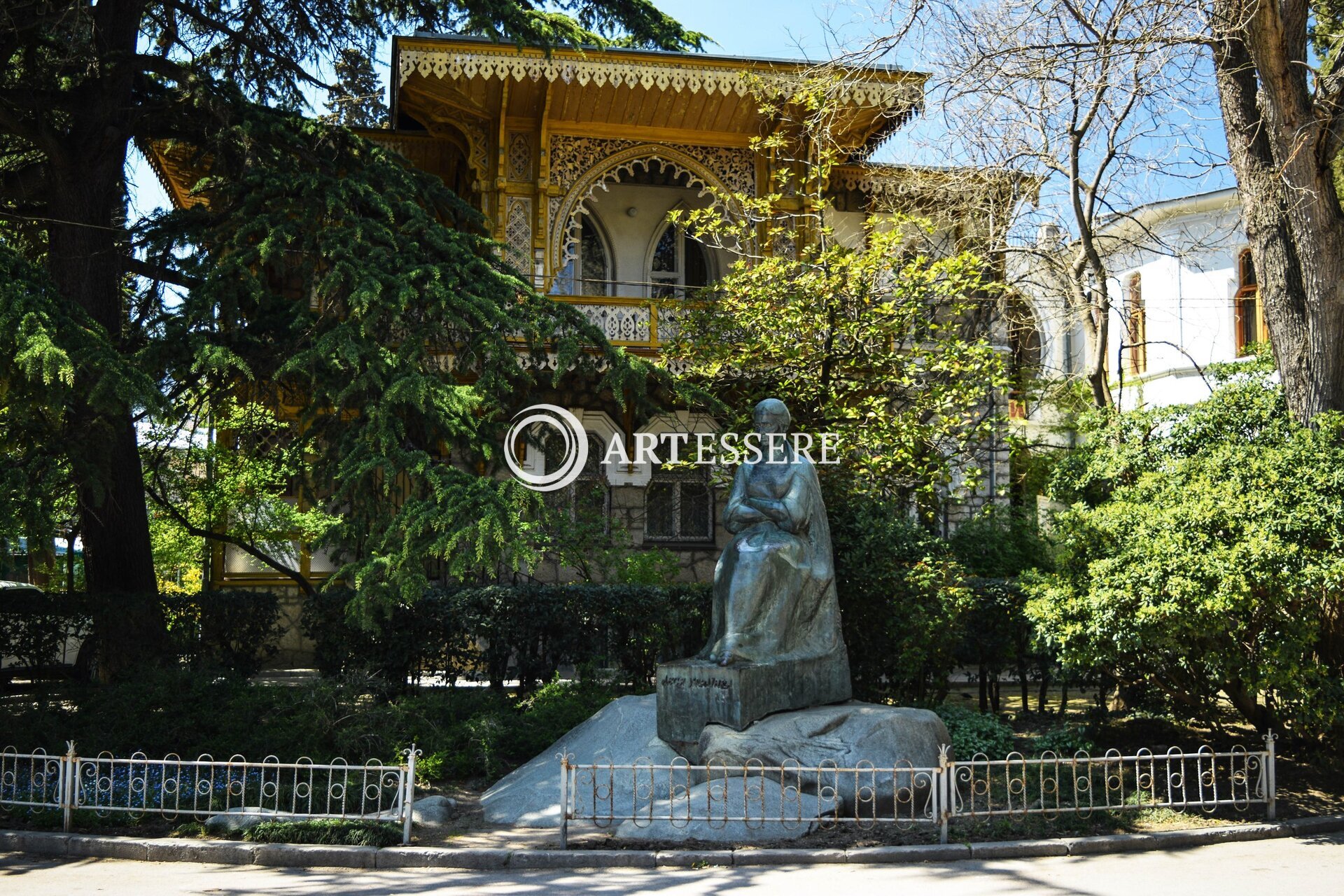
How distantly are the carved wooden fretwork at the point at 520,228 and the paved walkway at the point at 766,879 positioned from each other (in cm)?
1036

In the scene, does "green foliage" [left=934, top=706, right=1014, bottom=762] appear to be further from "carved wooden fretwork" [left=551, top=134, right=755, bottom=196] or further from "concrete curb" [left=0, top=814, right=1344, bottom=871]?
"carved wooden fretwork" [left=551, top=134, right=755, bottom=196]

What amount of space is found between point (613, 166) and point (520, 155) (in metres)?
1.30

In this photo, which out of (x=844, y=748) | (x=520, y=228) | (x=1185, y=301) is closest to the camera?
(x=844, y=748)

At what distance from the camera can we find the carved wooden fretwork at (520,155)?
1605 cm

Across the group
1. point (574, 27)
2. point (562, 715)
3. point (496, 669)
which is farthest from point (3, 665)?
point (574, 27)

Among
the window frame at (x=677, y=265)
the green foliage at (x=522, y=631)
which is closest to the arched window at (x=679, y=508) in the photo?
the window frame at (x=677, y=265)

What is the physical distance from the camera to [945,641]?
413 inches

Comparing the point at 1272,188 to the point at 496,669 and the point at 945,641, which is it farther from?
the point at 496,669

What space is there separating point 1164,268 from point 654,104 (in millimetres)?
11209

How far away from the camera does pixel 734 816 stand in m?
7.20

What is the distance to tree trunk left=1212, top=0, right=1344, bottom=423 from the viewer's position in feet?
30.2

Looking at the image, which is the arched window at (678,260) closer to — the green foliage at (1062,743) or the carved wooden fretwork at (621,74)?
the carved wooden fretwork at (621,74)

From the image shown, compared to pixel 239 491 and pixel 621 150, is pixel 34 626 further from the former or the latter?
pixel 621 150

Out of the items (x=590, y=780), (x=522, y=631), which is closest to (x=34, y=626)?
(x=522, y=631)
